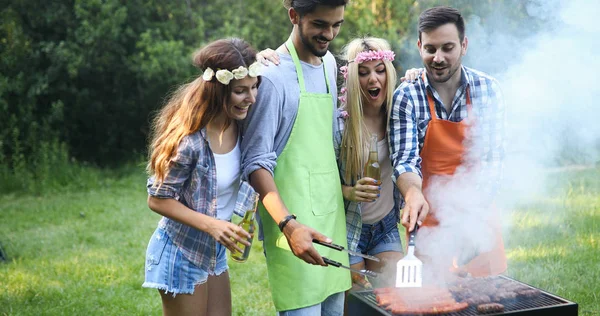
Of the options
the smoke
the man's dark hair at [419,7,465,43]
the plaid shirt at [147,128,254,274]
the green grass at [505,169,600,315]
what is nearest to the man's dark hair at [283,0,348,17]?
the man's dark hair at [419,7,465,43]

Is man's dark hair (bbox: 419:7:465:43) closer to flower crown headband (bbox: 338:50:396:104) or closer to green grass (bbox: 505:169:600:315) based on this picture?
flower crown headband (bbox: 338:50:396:104)

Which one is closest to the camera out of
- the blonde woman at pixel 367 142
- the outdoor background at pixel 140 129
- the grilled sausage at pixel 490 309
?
the grilled sausage at pixel 490 309

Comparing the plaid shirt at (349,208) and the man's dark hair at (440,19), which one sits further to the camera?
the plaid shirt at (349,208)

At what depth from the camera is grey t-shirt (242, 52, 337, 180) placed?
2.93 m

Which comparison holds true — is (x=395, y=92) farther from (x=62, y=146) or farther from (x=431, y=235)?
(x=62, y=146)

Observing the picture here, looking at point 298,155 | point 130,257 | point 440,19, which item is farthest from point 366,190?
point 130,257

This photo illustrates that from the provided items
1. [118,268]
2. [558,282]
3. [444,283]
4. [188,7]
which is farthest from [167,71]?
[444,283]

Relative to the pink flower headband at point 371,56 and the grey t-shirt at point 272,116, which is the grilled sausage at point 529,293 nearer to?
the grey t-shirt at point 272,116

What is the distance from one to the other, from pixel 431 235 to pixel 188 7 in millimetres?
A: 9015

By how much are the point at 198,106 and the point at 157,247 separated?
2.24 ft

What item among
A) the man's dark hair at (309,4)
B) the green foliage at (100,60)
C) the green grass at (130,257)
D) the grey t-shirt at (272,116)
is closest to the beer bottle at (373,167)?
the grey t-shirt at (272,116)

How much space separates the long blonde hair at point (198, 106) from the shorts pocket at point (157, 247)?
0.28 meters

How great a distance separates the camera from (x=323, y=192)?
122 inches

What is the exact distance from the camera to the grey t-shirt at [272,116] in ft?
9.60
